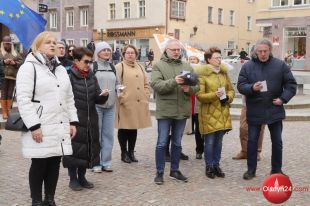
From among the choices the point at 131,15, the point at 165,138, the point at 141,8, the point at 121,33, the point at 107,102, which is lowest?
the point at 165,138

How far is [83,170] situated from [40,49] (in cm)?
192

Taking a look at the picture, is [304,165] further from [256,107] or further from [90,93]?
[90,93]

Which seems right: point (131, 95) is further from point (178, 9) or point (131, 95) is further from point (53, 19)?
point (53, 19)

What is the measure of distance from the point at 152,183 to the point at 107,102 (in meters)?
1.30

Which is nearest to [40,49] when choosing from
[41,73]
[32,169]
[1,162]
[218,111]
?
[41,73]

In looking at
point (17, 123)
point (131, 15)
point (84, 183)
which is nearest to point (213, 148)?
point (84, 183)

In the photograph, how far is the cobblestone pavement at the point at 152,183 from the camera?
5703 mm

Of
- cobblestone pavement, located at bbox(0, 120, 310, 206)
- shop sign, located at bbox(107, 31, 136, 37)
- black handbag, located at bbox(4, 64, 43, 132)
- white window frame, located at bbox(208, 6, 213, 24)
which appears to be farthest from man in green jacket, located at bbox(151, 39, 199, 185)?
white window frame, located at bbox(208, 6, 213, 24)

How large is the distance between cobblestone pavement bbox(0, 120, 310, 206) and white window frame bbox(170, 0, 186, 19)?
35.5 m

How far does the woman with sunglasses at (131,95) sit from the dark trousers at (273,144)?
173 cm

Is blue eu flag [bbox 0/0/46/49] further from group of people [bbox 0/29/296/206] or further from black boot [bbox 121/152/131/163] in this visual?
black boot [bbox 121/152/131/163]

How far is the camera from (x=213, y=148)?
22.6ft

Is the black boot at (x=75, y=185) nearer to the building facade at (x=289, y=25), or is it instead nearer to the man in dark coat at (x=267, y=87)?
the man in dark coat at (x=267, y=87)


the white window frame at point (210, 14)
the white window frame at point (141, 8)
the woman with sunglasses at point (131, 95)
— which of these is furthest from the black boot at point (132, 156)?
the white window frame at point (210, 14)
